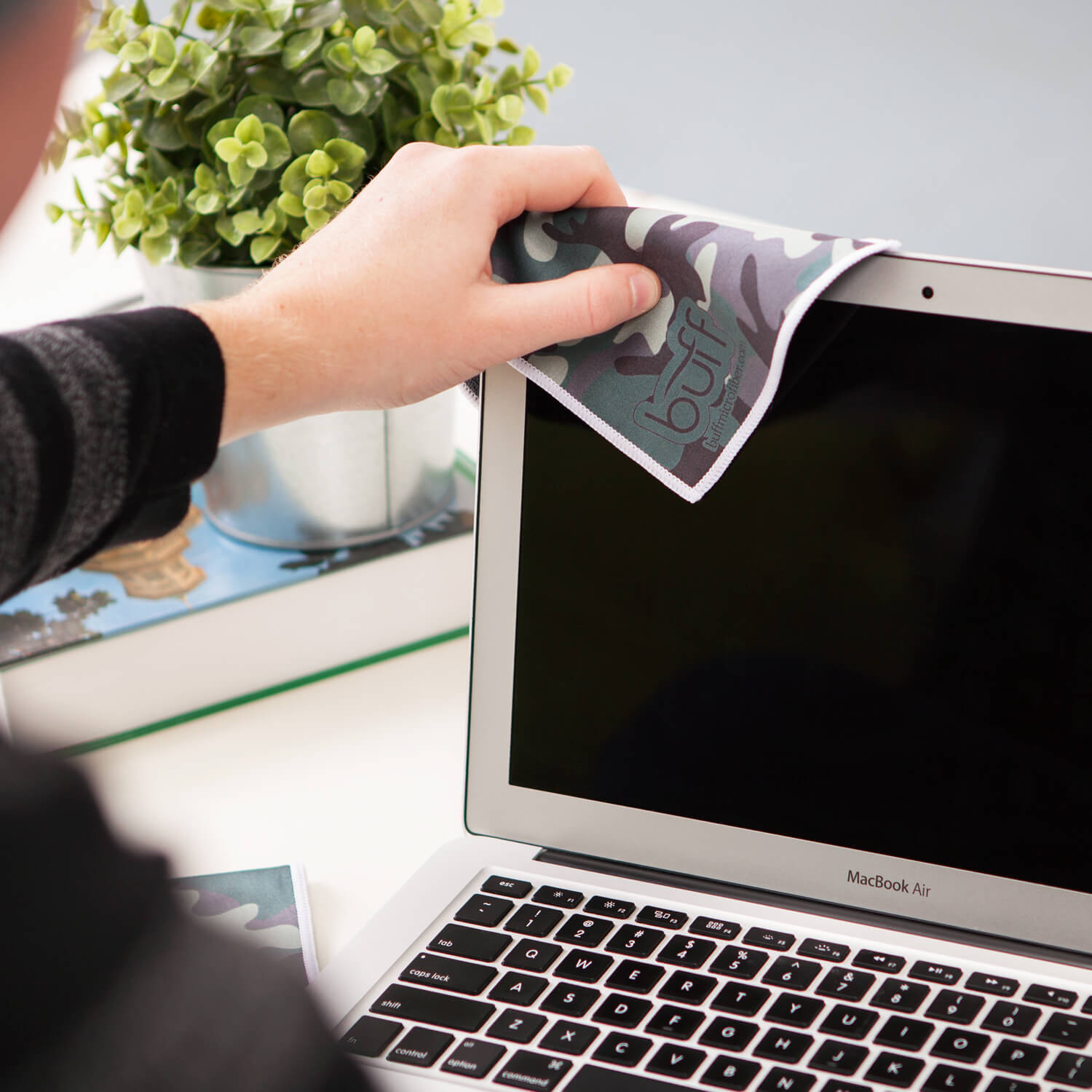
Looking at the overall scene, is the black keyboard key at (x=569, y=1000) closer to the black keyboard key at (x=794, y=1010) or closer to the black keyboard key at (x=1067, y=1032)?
the black keyboard key at (x=794, y=1010)

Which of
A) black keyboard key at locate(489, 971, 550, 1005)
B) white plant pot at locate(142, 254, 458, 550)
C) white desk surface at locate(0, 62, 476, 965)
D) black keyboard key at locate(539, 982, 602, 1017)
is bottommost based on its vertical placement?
white desk surface at locate(0, 62, 476, 965)

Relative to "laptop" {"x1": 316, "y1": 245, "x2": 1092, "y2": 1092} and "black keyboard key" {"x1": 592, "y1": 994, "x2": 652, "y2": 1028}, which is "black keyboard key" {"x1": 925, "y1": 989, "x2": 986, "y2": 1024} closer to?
"laptop" {"x1": 316, "y1": 245, "x2": 1092, "y2": 1092}

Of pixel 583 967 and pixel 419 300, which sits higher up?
pixel 419 300

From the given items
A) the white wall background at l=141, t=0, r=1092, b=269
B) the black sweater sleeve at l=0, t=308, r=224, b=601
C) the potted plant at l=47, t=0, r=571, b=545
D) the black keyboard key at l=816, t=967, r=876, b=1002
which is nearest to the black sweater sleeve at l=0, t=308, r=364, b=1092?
the black sweater sleeve at l=0, t=308, r=224, b=601

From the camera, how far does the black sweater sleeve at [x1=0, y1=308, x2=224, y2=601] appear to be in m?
0.43

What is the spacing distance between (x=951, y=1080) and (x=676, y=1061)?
0.38ft

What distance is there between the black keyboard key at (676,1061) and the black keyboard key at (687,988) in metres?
0.03

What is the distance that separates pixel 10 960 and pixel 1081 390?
468 mm

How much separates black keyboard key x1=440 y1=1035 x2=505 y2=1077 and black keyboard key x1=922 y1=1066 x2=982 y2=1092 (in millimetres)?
184

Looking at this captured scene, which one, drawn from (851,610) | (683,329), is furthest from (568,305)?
(851,610)

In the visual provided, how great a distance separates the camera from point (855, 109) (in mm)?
1700

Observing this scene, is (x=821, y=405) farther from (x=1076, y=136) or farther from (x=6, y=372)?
(x=1076, y=136)

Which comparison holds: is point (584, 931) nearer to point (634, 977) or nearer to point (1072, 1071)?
point (634, 977)

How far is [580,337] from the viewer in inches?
21.7
